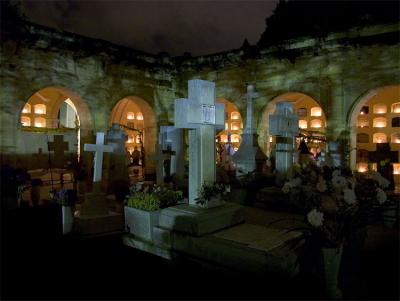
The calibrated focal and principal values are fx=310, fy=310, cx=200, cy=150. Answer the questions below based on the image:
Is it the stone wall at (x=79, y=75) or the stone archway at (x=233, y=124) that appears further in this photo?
the stone archway at (x=233, y=124)

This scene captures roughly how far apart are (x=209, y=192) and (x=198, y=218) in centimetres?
67

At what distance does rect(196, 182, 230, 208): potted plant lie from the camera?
5.82m

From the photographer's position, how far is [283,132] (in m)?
10.0

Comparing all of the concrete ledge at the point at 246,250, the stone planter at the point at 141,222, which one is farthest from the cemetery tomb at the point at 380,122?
the stone planter at the point at 141,222

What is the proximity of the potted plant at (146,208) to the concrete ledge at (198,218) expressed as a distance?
0.20 meters

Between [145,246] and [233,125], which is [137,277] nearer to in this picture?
[145,246]

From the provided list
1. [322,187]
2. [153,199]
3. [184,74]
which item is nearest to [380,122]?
[184,74]

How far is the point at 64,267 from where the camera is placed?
4.95m

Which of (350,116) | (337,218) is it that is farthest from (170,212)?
(350,116)

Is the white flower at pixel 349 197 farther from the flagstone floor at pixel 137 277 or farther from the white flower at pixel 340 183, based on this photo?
the flagstone floor at pixel 137 277

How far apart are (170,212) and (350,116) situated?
38.9ft

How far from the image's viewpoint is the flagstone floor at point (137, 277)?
401 cm

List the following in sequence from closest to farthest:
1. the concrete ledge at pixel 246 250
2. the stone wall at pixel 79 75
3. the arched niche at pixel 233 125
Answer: the concrete ledge at pixel 246 250, the stone wall at pixel 79 75, the arched niche at pixel 233 125

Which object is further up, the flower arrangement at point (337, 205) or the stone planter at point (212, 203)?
the flower arrangement at point (337, 205)
